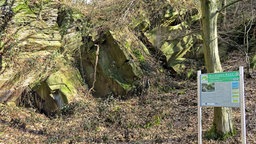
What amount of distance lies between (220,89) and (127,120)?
14.0 ft

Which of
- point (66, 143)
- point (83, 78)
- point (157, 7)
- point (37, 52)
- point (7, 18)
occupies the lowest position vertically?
point (66, 143)

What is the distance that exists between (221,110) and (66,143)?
4092mm

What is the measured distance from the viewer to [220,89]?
16.4 ft

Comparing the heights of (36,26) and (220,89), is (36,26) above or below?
above

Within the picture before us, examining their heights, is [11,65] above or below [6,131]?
above

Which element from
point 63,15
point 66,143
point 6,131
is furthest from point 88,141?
point 63,15

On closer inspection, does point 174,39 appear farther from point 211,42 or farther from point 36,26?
point 211,42

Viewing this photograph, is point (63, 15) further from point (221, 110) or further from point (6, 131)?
point (221, 110)

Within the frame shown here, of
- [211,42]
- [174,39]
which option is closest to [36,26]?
[174,39]

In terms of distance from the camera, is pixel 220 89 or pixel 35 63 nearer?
pixel 220 89

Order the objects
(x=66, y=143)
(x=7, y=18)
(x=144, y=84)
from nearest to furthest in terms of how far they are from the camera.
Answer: (x=66, y=143) < (x=144, y=84) < (x=7, y=18)

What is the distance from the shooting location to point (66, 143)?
7285 millimetres

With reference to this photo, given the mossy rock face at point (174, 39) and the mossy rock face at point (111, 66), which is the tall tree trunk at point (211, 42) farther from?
the mossy rock face at point (174, 39)

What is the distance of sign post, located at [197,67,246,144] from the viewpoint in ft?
15.4
